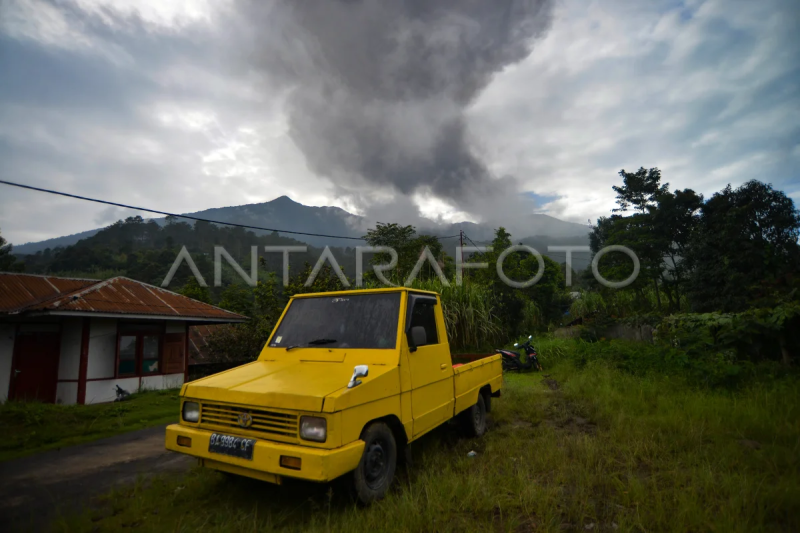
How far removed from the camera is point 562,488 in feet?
11.7

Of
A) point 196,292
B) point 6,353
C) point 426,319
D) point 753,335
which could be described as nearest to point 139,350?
point 6,353

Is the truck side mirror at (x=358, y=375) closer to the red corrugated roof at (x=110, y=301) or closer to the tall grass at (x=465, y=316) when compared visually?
the tall grass at (x=465, y=316)

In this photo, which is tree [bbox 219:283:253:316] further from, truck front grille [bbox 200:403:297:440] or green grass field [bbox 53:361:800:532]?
truck front grille [bbox 200:403:297:440]

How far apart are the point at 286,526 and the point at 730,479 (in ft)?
11.8

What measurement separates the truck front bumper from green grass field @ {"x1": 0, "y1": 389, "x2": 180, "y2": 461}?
4.27m

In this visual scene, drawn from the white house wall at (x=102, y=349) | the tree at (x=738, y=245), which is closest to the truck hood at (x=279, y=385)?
the white house wall at (x=102, y=349)

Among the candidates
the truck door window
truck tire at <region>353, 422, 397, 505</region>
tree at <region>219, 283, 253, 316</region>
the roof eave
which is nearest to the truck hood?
truck tire at <region>353, 422, 397, 505</region>

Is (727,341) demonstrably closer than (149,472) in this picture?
No

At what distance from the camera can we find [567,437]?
4992 mm

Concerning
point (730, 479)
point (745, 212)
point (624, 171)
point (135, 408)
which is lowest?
point (135, 408)

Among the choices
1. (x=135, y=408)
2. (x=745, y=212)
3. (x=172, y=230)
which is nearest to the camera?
(x=135, y=408)

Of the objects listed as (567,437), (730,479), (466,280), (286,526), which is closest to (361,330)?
(286,526)

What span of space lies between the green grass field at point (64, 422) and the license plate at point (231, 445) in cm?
439

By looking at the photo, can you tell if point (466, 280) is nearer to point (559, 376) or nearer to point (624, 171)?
point (559, 376)
